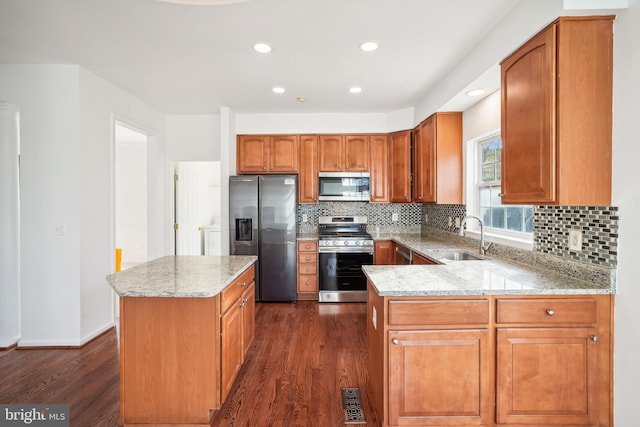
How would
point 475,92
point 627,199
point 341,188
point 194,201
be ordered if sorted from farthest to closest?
point 194,201, point 341,188, point 475,92, point 627,199

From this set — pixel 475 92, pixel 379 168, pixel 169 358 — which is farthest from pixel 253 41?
pixel 379 168

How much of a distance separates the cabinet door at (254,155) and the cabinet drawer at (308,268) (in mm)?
1460

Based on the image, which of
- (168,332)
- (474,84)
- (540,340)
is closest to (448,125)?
(474,84)

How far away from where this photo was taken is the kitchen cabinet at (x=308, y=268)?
4250 millimetres

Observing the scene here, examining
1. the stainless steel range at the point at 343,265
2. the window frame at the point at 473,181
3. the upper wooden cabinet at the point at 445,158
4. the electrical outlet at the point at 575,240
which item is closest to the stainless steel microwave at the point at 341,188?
the stainless steel range at the point at 343,265

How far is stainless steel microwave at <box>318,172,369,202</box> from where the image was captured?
175 inches

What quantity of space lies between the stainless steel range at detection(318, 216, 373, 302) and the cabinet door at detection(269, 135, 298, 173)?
3.80 feet

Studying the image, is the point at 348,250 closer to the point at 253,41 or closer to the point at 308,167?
the point at 308,167

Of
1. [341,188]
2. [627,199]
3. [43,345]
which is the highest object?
[341,188]

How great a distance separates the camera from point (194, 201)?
5.38 meters

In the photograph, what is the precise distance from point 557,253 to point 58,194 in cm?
411

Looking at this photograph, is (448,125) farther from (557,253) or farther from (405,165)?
(557,253)

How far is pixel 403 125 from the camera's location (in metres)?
4.35

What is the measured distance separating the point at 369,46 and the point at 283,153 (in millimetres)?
2207
